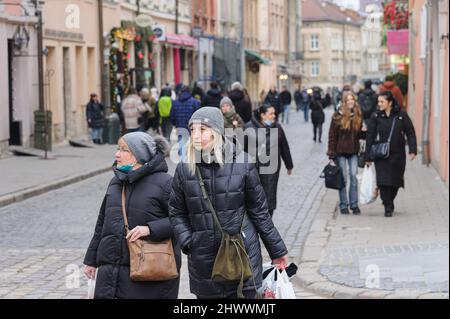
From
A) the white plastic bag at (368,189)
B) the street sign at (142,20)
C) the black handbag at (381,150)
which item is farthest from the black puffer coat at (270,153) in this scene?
the street sign at (142,20)

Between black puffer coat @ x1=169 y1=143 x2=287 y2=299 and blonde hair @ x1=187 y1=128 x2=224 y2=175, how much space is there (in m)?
0.05

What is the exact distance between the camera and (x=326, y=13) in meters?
101

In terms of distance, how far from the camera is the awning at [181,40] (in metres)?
48.0

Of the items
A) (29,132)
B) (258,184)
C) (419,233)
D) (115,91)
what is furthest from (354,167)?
(115,91)

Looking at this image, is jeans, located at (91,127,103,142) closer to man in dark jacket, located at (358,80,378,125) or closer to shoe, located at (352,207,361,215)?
man in dark jacket, located at (358,80,378,125)

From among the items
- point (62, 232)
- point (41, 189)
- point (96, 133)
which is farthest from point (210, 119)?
point (96, 133)

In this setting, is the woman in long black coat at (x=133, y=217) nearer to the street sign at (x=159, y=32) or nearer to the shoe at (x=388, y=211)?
the shoe at (x=388, y=211)

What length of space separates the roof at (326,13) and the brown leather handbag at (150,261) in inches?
3584

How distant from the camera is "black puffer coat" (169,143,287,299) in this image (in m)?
7.56

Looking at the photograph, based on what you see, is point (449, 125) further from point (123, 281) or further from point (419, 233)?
point (123, 281)

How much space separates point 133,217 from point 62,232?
757 cm

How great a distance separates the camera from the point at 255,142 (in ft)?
45.5

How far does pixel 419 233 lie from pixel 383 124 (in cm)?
257

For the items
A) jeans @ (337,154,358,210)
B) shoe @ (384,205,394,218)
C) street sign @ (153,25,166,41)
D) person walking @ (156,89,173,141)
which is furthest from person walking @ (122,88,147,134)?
shoe @ (384,205,394,218)
